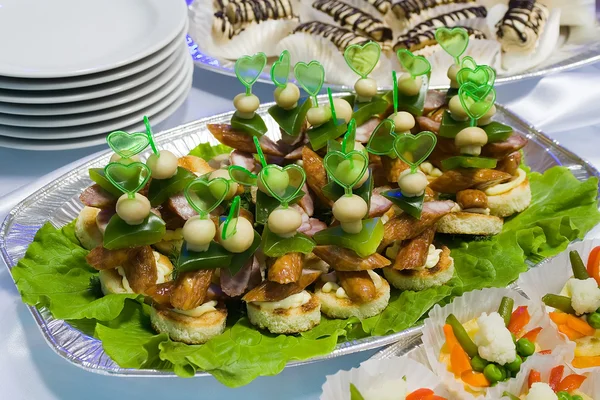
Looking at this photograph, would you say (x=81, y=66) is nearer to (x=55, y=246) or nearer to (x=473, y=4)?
(x=55, y=246)

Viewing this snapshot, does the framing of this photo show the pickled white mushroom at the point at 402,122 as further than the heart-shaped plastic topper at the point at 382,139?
Yes

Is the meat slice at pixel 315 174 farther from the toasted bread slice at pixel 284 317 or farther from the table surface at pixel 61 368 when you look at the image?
the table surface at pixel 61 368

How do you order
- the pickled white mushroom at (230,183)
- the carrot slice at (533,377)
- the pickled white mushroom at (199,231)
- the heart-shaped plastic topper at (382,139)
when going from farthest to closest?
the heart-shaped plastic topper at (382,139) < the pickled white mushroom at (230,183) < the pickled white mushroom at (199,231) < the carrot slice at (533,377)

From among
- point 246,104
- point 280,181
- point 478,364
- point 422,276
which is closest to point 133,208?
point 280,181

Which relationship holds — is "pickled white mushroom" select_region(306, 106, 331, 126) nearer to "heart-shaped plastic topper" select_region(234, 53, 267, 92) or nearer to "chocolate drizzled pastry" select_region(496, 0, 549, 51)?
"heart-shaped plastic topper" select_region(234, 53, 267, 92)

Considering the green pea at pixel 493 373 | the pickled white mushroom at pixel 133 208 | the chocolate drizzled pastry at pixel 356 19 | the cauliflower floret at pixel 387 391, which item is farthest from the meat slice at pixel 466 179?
the chocolate drizzled pastry at pixel 356 19
